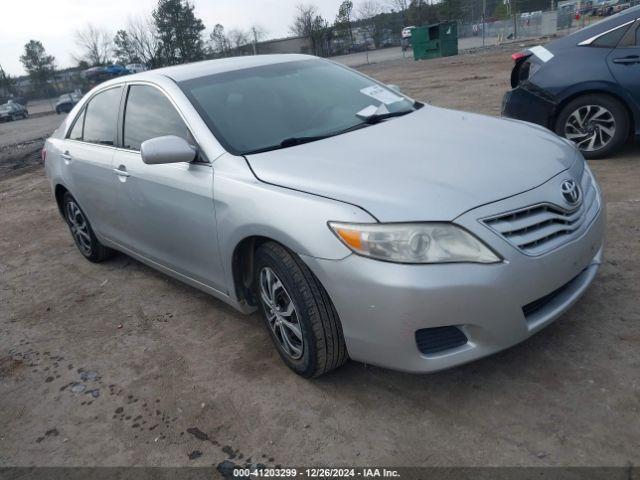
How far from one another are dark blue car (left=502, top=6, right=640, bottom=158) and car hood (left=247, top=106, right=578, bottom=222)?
8.79 ft

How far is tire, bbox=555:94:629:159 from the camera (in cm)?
539

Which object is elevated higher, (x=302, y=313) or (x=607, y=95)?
(x=607, y=95)

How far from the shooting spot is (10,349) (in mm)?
3768

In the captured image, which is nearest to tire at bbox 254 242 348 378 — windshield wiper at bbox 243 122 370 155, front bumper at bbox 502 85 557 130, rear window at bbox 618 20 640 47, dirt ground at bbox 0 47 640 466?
dirt ground at bbox 0 47 640 466

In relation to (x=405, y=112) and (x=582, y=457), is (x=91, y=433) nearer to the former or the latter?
(x=582, y=457)

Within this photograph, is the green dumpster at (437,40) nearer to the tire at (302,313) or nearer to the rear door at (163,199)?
the rear door at (163,199)

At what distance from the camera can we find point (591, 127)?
5.59 meters

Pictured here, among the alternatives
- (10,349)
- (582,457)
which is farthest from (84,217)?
(582,457)

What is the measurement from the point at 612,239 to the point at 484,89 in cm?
897

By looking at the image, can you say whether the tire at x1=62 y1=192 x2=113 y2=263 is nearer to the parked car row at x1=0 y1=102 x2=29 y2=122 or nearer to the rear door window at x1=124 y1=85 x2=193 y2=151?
the rear door window at x1=124 y1=85 x2=193 y2=151

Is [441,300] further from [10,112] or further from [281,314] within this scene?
[10,112]

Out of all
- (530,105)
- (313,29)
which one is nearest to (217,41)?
(313,29)

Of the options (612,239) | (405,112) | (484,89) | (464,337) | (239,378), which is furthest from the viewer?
(484,89)

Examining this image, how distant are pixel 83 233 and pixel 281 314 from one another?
9.71 ft
